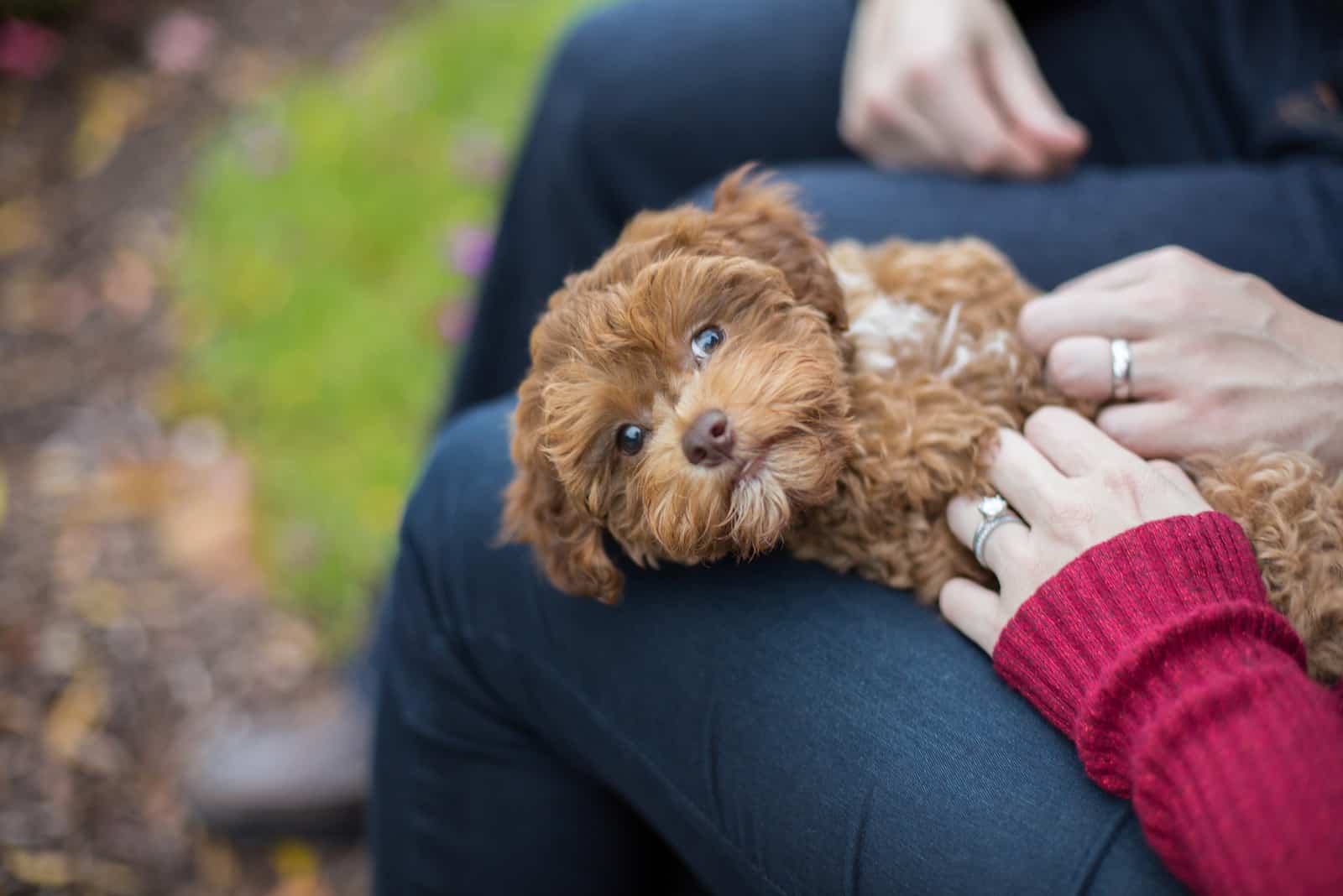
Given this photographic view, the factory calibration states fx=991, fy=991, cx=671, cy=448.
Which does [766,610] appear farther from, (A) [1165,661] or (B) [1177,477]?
(B) [1177,477]

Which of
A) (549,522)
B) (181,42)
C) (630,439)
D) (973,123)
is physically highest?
(181,42)

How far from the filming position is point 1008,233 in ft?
8.74

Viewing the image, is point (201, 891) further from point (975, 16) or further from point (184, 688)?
point (975, 16)

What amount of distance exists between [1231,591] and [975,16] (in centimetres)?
184

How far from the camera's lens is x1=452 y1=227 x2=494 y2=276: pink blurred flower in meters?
5.05

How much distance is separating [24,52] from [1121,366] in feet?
23.1

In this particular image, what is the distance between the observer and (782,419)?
6.70 feet

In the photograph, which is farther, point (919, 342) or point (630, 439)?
point (919, 342)

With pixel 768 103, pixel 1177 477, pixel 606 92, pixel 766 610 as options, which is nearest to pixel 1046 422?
pixel 1177 477

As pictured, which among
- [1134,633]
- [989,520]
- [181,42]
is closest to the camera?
[1134,633]

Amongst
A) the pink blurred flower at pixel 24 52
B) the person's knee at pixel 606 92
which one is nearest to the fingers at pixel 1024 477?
the person's knee at pixel 606 92

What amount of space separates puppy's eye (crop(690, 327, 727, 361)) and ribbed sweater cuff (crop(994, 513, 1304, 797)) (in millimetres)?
855

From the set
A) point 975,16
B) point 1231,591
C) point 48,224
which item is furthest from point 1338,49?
point 48,224

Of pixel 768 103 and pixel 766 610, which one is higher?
pixel 768 103
